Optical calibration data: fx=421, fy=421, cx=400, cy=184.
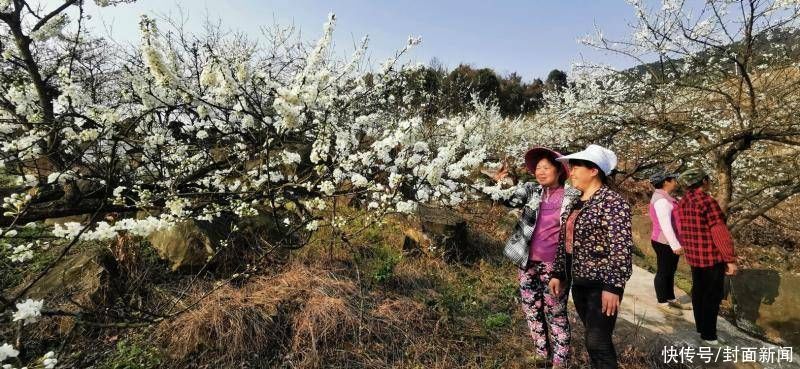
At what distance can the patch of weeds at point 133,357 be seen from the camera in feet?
10.9

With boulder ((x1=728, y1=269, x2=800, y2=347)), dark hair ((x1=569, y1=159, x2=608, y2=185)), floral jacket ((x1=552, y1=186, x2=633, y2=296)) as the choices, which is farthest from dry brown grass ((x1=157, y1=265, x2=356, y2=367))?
boulder ((x1=728, y1=269, x2=800, y2=347))

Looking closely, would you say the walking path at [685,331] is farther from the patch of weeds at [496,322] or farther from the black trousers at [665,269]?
the patch of weeds at [496,322]

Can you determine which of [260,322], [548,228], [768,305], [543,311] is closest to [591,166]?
[548,228]

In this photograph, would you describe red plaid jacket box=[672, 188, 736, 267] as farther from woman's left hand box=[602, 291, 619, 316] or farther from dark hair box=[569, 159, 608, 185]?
woman's left hand box=[602, 291, 619, 316]

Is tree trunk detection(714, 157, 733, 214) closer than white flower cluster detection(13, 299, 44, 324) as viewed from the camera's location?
No

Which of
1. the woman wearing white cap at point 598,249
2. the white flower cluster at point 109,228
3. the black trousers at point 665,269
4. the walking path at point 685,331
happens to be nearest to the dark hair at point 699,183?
the black trousers at point 665,269

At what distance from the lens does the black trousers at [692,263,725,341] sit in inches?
160

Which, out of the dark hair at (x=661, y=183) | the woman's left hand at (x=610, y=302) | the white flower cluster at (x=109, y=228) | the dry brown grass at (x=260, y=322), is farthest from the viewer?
the dark hair at (x=661, y=183)

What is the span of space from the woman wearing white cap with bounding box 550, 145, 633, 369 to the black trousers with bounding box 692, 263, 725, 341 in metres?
2.18

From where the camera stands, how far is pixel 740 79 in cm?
571

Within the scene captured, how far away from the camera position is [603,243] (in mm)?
2609

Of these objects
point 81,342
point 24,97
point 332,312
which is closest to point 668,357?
point 332,312

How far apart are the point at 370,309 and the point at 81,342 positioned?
2.51 m

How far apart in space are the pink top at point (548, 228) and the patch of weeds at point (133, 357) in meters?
3.13
